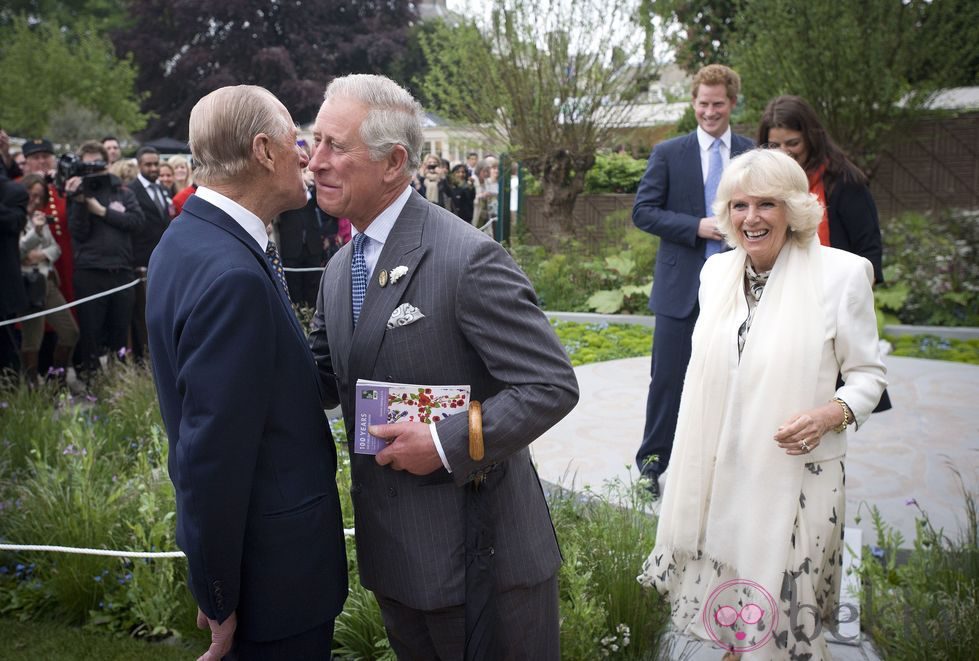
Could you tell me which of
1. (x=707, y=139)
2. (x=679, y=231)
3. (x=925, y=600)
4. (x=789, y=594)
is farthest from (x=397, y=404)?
(x=707, y=139)

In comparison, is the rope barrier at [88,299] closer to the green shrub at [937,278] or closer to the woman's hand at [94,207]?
the woman's hand at [94,207]

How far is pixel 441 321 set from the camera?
2340 mm

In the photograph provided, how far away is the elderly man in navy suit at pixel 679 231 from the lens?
518cm

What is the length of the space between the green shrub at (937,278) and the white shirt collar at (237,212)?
10573 millimetres

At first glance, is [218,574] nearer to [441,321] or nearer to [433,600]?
[433,600]

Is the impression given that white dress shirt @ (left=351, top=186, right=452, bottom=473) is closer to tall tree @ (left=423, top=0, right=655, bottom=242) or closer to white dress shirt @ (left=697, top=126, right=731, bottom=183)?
white dress shirt @ (left=697, top=126, right=731, bottom=183)

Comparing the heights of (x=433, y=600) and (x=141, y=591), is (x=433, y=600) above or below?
above

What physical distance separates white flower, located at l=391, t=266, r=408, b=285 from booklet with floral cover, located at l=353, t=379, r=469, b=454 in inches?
10.4

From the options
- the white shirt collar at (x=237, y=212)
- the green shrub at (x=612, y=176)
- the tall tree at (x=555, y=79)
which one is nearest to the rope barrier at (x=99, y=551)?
the white shirt collar at (x=237, y=212)

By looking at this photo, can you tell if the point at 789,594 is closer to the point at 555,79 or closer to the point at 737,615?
the point at 737,615

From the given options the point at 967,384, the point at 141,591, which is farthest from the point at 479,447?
the point at 967,384

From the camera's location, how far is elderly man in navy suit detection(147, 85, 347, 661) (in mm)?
2135

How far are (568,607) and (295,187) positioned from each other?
A: 1.99 meters

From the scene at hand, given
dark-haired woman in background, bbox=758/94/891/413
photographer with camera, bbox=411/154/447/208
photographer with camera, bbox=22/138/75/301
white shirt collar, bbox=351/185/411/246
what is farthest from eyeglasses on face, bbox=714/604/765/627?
photographer with camera, bbox=411/154/447/208
